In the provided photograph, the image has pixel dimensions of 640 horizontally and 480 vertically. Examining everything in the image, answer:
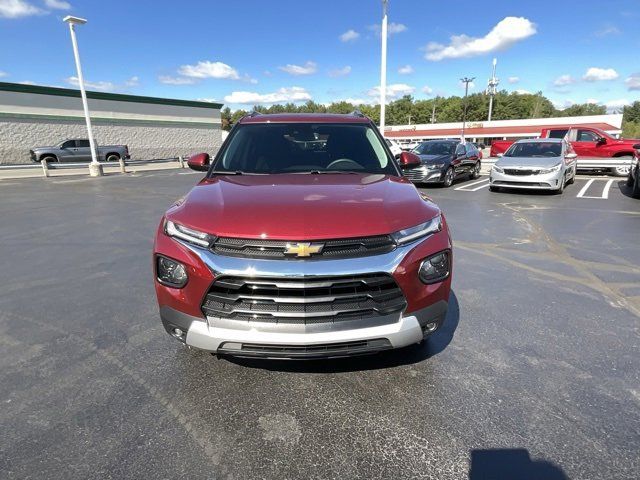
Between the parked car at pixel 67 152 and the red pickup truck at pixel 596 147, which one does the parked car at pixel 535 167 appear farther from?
the parked car at pixel 67 152

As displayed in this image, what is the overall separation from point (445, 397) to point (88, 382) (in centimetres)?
246

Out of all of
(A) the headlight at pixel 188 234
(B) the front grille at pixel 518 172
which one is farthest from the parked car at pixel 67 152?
(A) the headlight at pixel 188 234

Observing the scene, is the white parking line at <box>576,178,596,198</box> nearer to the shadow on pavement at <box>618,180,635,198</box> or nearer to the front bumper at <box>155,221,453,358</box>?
the shadow on pavement at <box>618,180,635,198</box>

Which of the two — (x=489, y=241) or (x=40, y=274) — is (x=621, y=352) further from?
(x=40, y=274)

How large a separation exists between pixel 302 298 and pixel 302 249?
0.28m

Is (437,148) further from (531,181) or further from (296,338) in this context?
(296,338)

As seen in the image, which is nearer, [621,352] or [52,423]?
[52,423]

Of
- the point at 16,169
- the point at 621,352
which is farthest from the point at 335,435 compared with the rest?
the point at 16,169

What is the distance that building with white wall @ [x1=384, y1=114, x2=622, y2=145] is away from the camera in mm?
54625

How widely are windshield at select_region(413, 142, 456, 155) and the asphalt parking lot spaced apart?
34.6ft

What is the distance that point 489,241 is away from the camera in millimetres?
6504

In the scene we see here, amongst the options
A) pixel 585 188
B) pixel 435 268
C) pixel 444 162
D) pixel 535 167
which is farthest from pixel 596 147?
pixel 435 268

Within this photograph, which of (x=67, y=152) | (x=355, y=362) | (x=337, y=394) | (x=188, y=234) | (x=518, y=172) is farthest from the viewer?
(x=67, y=152)

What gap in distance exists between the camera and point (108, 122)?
3341 centimetres
